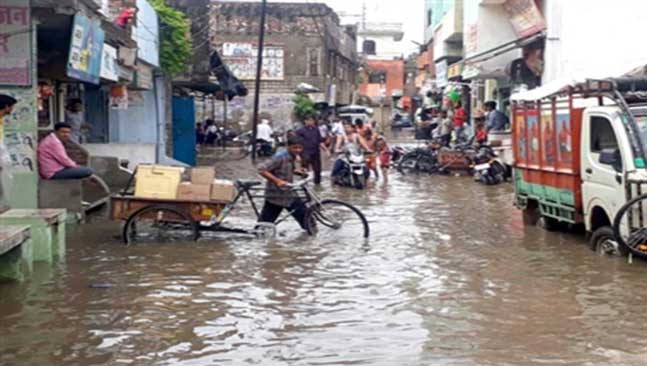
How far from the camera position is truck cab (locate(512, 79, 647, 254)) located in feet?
35.3

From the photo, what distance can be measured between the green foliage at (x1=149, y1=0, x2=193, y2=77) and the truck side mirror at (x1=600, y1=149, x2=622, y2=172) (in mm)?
15492

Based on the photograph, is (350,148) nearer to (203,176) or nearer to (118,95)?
(118,95)

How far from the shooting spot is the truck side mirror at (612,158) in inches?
419

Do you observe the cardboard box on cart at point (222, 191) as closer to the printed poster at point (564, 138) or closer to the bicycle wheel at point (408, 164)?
the printed poster at point (564, 138)

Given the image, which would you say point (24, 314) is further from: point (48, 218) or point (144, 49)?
point (144, 49)

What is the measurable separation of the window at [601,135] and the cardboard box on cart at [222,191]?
14.4ft

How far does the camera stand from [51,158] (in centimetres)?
1371

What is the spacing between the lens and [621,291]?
9148 mm

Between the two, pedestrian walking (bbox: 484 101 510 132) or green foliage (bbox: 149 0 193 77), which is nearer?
green foliage (bbox: 149 0 193 77)

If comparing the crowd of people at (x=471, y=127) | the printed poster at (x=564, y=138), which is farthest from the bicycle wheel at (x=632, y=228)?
the crowd of people at (x=471, y=127)

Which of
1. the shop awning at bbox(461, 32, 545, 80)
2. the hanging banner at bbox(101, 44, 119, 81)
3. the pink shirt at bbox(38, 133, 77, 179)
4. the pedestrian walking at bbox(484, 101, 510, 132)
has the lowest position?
the pink shirt at bbox(38, 133, 77, 179)

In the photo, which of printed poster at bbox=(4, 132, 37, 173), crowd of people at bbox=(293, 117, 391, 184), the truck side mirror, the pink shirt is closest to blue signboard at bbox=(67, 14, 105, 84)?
the pink shirt

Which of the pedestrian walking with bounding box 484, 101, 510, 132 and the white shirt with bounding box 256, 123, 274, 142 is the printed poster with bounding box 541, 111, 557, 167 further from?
the white shirt with bounding box 256, 123, 274, 142

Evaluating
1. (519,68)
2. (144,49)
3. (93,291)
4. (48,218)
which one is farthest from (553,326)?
(519,68)
